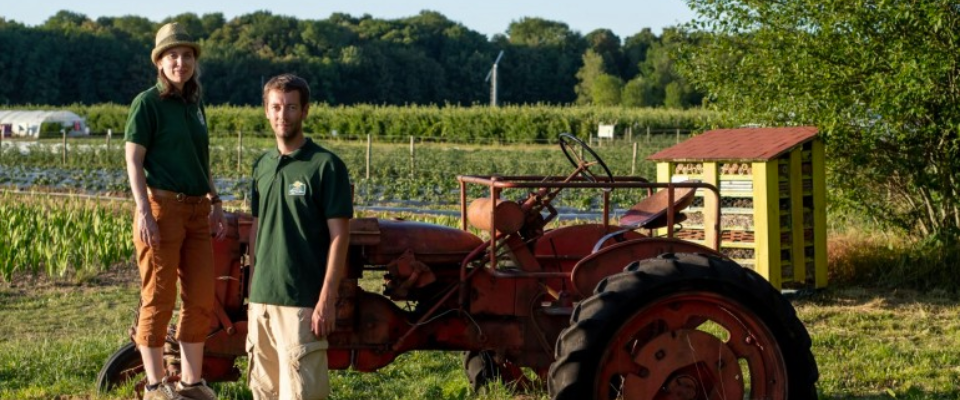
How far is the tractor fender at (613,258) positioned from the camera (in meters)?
5.66

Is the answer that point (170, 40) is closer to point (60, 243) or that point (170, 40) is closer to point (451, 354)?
point (451, 354)

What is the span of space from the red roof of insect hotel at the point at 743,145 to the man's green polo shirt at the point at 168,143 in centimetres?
572

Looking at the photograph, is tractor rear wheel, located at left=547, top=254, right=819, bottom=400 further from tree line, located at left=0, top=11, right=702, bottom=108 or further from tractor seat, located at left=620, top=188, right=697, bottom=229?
tree line, located at left=0, top=11, right=702, bottom=108

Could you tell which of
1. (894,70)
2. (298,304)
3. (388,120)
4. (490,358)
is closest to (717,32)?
(894,70)

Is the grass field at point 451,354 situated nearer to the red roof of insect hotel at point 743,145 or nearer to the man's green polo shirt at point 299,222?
the red roof of insect hotel at point 743,145

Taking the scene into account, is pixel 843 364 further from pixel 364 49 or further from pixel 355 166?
pixel 364 49

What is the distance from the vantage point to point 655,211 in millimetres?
6293

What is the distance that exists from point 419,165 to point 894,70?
899 inches

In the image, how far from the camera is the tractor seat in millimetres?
6152

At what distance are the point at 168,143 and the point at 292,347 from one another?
1.32m

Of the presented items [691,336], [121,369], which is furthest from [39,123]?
[691,336]

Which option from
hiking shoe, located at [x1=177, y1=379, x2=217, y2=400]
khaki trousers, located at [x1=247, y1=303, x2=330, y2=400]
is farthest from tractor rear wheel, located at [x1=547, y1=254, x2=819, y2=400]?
hiking shoe, located at [x1=177, y1=379, x2=217, y2=400]

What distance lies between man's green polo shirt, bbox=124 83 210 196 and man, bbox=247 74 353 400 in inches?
35.5

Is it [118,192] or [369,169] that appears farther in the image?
[369,169]
